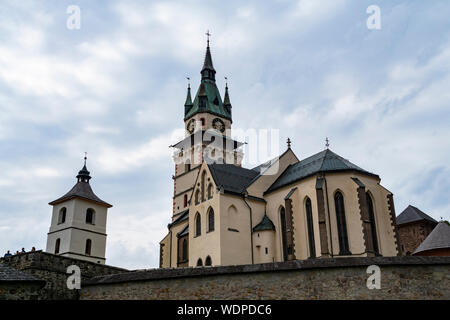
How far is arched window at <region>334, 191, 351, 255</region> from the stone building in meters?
16.5

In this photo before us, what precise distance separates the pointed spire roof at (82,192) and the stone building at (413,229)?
31.7 m

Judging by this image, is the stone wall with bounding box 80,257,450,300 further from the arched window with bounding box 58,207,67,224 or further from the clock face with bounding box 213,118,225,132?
the clock face with bounding box 213,118,225,132

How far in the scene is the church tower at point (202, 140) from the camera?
57.1 m

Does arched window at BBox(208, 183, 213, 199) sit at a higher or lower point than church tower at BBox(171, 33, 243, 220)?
lower

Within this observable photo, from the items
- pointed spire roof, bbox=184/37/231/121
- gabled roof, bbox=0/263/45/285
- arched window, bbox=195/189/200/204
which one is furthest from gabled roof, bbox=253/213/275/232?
pointed spire roof, bbox=184/37/231/121

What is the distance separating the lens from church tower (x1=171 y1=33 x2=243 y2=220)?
57103 millimetres

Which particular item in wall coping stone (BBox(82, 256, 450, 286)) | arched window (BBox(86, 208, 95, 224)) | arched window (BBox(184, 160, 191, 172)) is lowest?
wall coping stone (BBox(82, 256, 450, 286))

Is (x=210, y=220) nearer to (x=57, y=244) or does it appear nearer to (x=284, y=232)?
(x=284, y=232)

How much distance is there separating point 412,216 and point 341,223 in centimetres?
1886

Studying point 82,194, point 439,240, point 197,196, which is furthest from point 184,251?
point 439,240

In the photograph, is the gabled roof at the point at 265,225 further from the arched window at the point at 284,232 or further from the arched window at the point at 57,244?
the arched window at the point at 57,244

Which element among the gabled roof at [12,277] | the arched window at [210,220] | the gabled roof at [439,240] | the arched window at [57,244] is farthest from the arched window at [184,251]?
the gabled roof at [12,277]

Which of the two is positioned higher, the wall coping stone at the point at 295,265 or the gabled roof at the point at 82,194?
the gabled roof at the point at 82,194

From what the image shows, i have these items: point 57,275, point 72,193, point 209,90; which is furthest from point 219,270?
point 209,90
